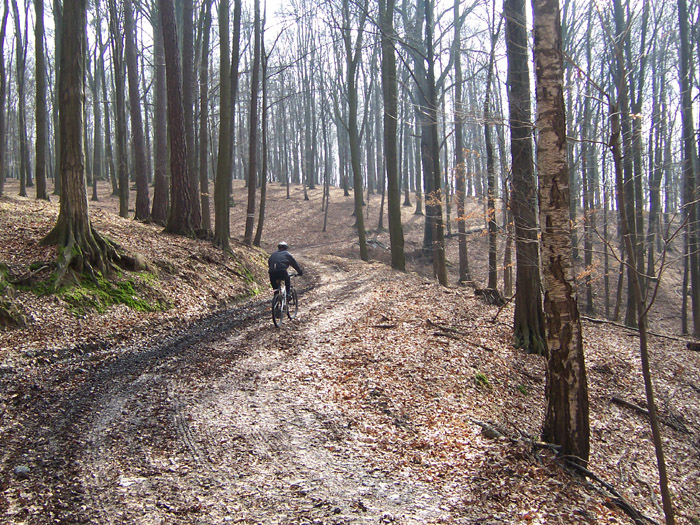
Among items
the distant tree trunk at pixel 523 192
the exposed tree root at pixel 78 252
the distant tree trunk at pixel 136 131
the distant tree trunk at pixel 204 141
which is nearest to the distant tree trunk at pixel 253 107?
the distant tree trunk at pixel 204 141

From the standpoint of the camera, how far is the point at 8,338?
20.7 ft

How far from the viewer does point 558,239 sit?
17.2 ft

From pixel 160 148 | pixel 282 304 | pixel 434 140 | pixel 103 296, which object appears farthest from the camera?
pixel 160 148

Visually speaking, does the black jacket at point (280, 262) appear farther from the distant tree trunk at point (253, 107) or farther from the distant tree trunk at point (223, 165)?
the distant tree trunk at point (253, 107)

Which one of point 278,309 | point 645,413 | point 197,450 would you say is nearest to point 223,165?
point 278,309

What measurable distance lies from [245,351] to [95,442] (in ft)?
11.1

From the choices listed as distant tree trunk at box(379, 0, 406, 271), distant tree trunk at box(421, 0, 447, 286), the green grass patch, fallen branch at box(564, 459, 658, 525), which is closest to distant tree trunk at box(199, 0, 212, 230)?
distant tree trunk at box(379, 0, 406, 271)

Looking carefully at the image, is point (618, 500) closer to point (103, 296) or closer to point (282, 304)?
point (282, 304)

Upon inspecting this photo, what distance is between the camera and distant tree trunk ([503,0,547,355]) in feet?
28.9

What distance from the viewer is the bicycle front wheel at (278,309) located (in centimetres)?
937

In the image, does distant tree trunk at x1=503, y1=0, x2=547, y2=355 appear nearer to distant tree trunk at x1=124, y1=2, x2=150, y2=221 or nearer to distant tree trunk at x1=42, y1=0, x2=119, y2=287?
distant tree trunk at x1=42, y1=0, x2=119, y2=287

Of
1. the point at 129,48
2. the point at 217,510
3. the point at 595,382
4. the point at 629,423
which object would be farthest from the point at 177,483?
the point at 129,48

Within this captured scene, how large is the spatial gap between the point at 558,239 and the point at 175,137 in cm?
1191

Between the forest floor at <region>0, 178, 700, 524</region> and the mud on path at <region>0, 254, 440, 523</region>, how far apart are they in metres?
0.02
